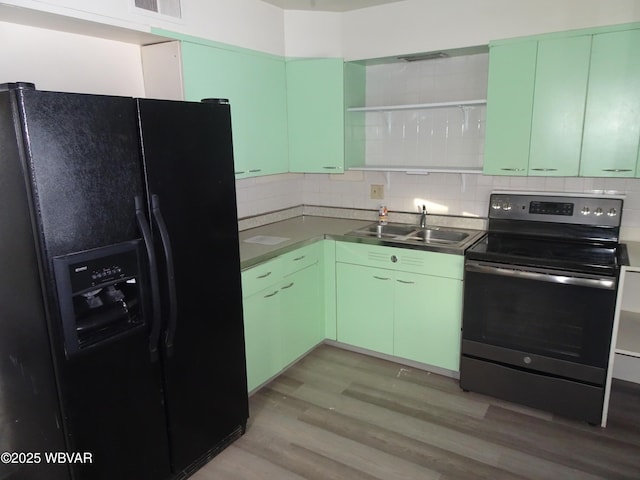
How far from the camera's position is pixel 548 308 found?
2.49 metres

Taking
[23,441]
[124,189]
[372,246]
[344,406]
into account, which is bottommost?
[344,406]

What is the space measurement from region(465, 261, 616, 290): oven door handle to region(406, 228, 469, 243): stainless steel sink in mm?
560

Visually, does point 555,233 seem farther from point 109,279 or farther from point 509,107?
point 109,279

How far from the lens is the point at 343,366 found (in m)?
3.20

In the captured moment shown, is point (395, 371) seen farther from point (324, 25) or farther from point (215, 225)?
point (324, 25)

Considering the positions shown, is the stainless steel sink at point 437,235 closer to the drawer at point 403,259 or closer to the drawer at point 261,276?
the drawer at point 403,259

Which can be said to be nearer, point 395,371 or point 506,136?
point 506,136

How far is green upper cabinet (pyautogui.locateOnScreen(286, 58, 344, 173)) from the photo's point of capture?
3.23 metres

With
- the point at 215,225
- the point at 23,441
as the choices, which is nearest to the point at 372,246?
the point at 215,225

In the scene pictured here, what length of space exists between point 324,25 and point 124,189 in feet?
7.25

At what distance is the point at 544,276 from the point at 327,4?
2245 millimetres

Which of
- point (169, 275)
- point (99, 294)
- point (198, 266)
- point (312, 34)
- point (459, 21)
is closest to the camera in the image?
point (99, 294)

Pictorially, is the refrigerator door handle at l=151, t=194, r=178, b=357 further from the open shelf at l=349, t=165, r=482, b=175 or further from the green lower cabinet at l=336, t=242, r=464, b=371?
the open shelf at l=349, t=165, r=482, b=175

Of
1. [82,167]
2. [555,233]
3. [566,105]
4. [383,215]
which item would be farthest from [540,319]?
[82,167]
